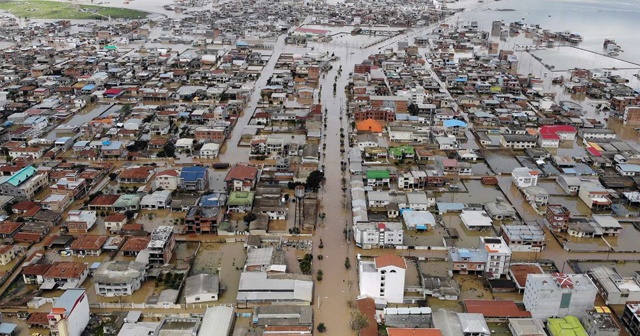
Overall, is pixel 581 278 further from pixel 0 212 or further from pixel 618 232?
pixel 0 212

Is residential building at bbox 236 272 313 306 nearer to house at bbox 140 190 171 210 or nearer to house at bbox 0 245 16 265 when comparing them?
house at bbox 140 190 171 210

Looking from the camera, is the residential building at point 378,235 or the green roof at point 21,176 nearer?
the residential building at point 378,235

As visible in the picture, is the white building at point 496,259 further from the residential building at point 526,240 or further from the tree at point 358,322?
the tree at point 358,322

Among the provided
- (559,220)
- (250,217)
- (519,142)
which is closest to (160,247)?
(250,217)

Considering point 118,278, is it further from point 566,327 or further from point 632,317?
point 632,317

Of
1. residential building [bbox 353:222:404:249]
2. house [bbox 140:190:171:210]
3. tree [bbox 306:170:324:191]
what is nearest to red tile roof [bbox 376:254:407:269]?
residential building [bbox 353:222:404:249]

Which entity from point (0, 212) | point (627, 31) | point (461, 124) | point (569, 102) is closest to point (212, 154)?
point (0, 212)

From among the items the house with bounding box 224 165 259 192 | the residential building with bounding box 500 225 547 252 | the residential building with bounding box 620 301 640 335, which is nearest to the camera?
the residential building with bounding box 620 301 640 335

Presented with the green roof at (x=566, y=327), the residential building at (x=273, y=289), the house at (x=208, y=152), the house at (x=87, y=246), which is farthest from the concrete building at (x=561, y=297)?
the house at (x=208, y=152)
